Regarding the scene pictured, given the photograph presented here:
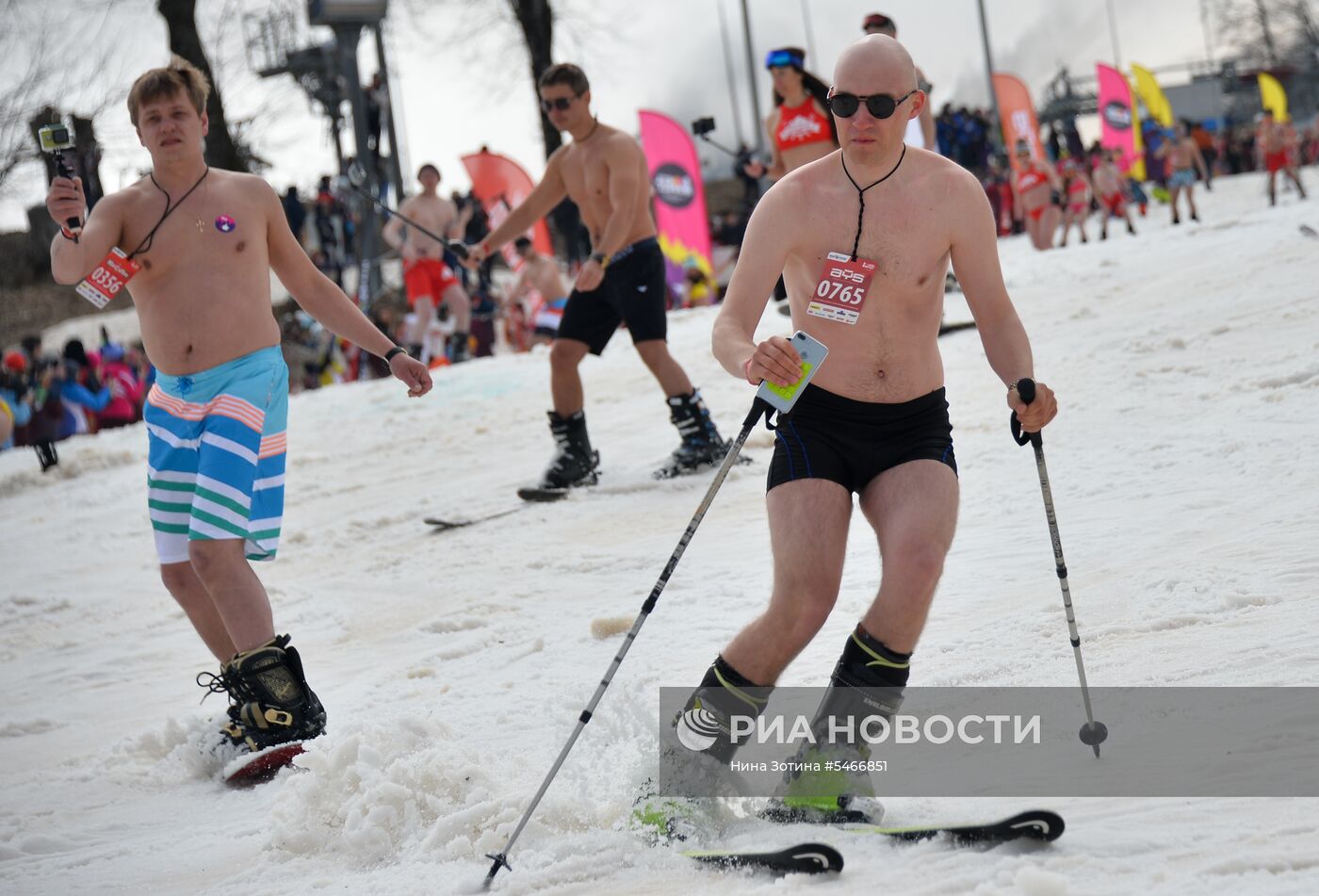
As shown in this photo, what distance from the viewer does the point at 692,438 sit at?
284 inches

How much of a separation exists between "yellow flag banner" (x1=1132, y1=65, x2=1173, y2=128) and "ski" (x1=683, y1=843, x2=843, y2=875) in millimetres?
25913

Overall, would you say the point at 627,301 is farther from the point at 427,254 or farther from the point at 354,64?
the point at 354,64

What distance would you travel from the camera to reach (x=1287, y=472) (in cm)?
522

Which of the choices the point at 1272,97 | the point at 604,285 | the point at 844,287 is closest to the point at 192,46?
the point at 604,285

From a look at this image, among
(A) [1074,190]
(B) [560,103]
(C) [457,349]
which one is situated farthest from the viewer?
(A) [1074,190]

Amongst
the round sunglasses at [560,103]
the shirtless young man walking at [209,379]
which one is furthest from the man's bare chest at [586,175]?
the shirtless young man walking at [209,379]

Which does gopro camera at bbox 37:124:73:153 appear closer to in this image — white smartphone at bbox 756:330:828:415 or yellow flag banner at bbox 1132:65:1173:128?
white smartphone at bbox 756:330:828:415

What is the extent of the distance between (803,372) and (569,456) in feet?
15.0

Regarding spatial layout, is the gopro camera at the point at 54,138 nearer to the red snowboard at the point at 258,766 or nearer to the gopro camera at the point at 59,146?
the gopro camera at the point at 59,146

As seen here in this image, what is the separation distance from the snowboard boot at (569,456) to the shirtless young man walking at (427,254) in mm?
5968

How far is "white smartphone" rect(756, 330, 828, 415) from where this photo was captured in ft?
9.37

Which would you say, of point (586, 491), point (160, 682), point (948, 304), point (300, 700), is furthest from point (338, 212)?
point (300, 700)

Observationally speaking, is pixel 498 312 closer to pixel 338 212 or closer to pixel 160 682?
pixel 338 212

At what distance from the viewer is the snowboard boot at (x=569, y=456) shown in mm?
7336
